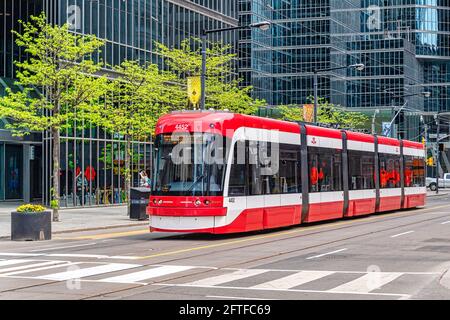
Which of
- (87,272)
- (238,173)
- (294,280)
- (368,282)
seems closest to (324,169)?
(238,173)

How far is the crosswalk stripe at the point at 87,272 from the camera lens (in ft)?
45.1

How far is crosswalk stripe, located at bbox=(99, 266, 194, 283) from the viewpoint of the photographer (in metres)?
13.3


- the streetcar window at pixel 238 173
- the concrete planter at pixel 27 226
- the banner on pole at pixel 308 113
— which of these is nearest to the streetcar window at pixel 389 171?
the banner on pole at pixel 308 113

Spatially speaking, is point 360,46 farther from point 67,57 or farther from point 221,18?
point 67,57

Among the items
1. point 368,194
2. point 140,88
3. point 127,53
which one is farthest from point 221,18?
point 368,194

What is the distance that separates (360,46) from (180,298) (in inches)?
4378

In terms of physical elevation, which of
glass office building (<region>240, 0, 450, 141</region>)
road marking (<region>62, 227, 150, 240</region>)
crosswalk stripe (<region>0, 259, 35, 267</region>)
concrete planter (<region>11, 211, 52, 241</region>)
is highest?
glass office building (<region>240, 0, 450, 141</region>)

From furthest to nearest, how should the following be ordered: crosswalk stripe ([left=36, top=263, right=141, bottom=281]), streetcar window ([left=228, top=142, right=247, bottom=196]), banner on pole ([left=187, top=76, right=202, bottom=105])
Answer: banner on pole ([left=187, top=76, right=202, bottom=105]) → streetcar window ([left=228, top=142, right=247, bottom=196]) → crosswalk stripe ([left=36, top=263, right=141, bottom=281])

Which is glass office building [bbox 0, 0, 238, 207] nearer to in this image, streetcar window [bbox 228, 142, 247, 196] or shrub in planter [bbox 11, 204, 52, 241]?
shrub in planter [bbox 11, 204, 52, 241]

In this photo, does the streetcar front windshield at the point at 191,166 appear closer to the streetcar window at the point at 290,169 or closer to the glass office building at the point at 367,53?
the streetcar window at the point at 290,169

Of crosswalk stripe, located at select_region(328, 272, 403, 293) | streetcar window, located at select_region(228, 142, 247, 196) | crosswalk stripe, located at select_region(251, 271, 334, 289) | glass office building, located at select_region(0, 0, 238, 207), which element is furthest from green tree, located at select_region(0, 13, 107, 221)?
crosswalk stripe, located at select_region(328, 272, 403, 293)

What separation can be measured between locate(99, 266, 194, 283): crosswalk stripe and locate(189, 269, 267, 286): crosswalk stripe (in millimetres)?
1102

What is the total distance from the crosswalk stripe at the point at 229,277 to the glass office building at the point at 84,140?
30.5m

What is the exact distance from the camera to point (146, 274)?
14.2m
